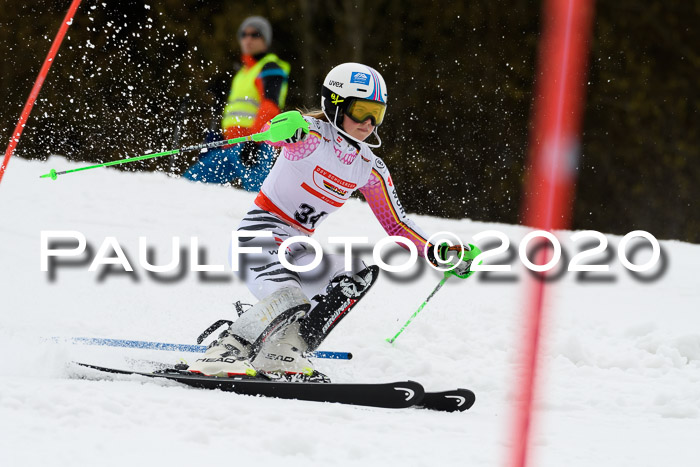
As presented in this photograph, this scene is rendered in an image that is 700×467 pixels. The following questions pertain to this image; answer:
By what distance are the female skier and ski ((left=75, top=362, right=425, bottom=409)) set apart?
0.76 ft

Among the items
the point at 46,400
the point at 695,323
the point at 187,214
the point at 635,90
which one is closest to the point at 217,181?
the point at 187,214

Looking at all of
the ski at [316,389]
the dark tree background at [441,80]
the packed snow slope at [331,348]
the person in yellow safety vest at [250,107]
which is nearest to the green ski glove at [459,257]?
the packed snow slope at [331,348]

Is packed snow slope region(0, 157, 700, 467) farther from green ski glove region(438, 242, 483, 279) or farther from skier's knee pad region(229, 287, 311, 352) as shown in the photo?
green ski glove region(438, 242, 483, 279)

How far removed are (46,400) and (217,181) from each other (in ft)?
21.0

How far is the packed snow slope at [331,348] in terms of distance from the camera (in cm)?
268

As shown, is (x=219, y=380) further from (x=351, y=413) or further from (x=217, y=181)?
(x=217, y=181)

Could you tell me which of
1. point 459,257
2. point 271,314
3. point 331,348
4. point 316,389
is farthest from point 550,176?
point 331,348

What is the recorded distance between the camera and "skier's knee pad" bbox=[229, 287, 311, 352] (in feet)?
13.0

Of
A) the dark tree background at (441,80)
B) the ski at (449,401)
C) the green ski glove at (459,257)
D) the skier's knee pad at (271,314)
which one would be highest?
the dark tree background at (441,80)

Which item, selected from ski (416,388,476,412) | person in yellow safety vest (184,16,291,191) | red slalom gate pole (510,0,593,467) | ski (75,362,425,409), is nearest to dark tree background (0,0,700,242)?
person in yellow safety vest (184,16,291,191)

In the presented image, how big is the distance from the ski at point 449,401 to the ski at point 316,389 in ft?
0.57

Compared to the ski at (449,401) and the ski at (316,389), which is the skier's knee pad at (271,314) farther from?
the ski at (449,401)

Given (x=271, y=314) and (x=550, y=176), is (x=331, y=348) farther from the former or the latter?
(x=550, y=176)

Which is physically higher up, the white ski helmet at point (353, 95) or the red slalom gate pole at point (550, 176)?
the white ski helmet at point (353, 95)
